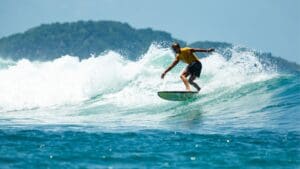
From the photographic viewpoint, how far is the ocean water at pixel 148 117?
783cm

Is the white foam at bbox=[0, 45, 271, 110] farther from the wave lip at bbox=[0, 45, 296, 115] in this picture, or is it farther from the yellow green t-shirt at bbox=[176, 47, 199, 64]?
the yellow green t-shirt at bbox=[176, 47, 199, 64]

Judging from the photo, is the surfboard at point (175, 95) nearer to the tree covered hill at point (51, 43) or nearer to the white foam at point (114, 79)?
the white foam at point (114, 79)

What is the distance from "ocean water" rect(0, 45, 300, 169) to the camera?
25.7 ft

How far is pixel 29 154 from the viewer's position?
7922 mm

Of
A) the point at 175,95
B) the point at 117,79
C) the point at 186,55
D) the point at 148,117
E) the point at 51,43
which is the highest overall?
the point at 51,43

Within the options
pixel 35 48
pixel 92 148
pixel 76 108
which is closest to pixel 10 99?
pixel 76 108

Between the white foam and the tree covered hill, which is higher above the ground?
the tree covered hill

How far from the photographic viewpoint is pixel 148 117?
13906 millimetres

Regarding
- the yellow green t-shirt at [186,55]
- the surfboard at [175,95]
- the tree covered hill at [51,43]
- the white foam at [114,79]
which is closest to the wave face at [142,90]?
the white foam at [114,79]

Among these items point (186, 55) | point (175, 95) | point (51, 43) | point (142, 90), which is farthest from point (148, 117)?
point (51, 43)

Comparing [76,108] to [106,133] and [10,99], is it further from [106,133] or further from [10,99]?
[106,133]

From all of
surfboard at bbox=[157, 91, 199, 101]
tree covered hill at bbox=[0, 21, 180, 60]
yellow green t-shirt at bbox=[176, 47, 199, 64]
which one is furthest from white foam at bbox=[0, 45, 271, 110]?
tree covered hill at bbox=[0, 21, 180, 60]

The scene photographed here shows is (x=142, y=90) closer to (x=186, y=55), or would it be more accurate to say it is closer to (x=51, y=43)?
(x=186, y=55)

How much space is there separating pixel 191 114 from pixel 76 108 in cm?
516
